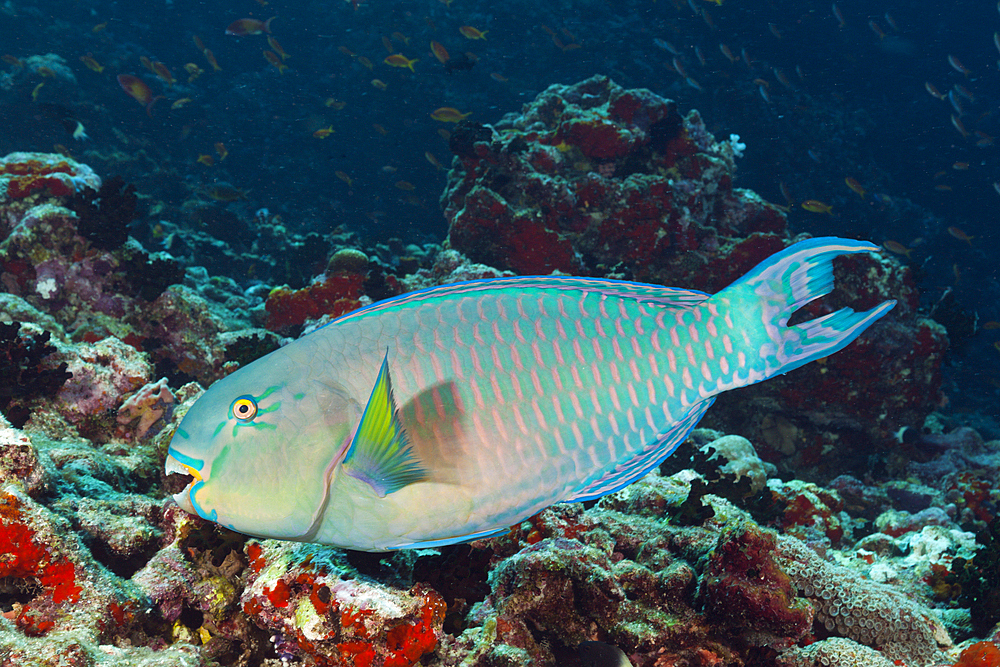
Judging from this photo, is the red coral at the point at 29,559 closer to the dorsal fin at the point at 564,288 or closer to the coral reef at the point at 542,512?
the coral reef at the point at 542,512

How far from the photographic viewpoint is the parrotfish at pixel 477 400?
Answer: 47.4 inches

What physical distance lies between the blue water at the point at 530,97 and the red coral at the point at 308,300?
1616 cm

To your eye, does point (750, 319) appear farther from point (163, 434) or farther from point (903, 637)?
point (163, 434)

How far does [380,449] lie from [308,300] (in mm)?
8086

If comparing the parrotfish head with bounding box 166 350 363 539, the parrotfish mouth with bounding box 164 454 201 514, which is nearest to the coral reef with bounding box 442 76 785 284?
the parrotfish head with bounding box 166 350 363 539

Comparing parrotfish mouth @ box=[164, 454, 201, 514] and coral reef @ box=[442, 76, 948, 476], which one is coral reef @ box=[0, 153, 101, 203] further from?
parrotfish mouth @ box=[164, 454, 201, 514]

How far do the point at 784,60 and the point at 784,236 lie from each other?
86.8ft

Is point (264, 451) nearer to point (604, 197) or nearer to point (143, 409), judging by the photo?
point (143, 409)

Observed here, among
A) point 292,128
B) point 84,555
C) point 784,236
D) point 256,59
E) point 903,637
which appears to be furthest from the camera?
point 256,59

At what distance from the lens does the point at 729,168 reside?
10711 mm

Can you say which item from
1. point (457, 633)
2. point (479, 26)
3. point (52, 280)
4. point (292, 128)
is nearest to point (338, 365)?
point (457, 633)

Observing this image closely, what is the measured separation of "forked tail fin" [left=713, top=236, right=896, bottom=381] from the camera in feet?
4.83

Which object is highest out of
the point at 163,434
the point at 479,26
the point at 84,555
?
the point at 479,26

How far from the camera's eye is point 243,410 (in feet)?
4.09
